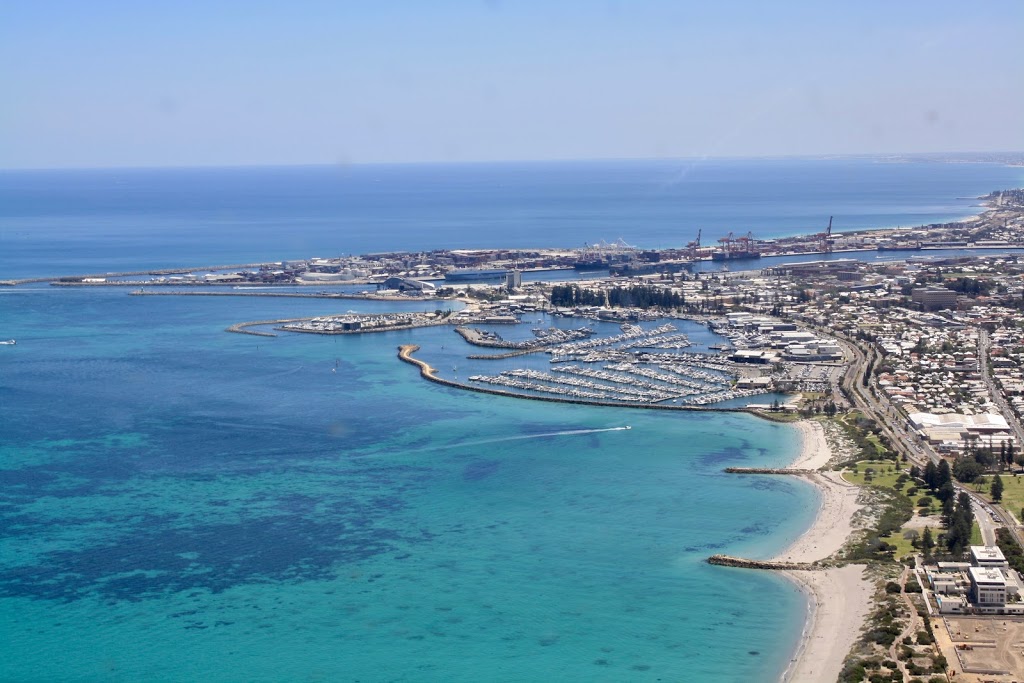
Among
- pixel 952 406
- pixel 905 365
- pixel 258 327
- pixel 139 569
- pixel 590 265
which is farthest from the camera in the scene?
pixel 590 265

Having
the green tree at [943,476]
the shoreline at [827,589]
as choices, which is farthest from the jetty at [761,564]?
the green tree at [943,476]

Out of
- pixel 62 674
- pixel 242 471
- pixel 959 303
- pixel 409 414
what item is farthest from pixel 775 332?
pixel 62 674

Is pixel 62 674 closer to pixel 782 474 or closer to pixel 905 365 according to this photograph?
pixel 782 474

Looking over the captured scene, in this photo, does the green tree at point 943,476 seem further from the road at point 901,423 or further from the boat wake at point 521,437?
the boat wake at point 521,437

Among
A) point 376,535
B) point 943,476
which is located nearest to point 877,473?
point 943,476

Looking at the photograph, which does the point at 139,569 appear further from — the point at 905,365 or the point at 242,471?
the point at 905,365

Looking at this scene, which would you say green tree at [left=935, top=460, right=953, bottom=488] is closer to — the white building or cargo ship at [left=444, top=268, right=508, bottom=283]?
the white building

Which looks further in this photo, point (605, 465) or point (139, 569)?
point (605, 465)

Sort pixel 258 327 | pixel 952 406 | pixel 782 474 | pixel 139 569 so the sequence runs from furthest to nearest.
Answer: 1. pixel 258 327
2. pixel 952 406
3. pixel 782 474
4. pixel 139 569

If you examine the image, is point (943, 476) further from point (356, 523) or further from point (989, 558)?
point (356, 523)
